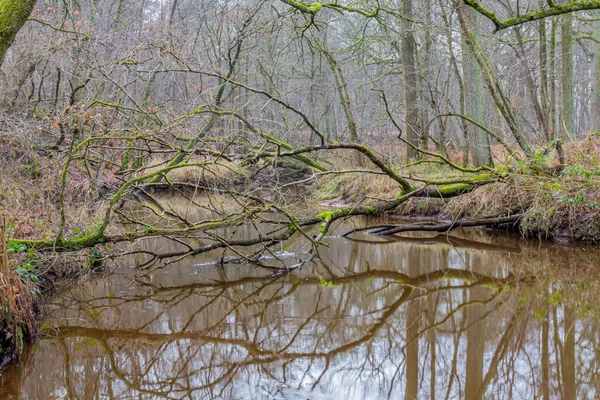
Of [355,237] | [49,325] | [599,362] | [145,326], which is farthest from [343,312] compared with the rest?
[355,237]

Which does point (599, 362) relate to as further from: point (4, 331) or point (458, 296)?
point (4, 331)

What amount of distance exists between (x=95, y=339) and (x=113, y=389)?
1.19 metres

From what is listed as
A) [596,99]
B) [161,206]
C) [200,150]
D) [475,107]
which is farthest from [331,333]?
[596,99]

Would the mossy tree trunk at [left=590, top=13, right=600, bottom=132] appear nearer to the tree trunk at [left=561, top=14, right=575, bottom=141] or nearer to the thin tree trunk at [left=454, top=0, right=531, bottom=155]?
the tree trunk at [left=561, top=14, right=575, bottom=141]

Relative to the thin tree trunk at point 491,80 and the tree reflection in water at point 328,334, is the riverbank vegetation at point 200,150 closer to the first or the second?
the thin tree trunk at point 491,80

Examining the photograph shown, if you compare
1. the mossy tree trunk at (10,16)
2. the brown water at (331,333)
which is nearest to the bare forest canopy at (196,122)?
the mossy tree trunk at (10,16)

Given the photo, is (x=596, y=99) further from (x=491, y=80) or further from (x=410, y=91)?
(x=491, y=80)

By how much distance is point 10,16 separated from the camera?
4.49 metres

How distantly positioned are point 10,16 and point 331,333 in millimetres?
3785

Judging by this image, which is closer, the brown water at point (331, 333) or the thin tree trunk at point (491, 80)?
the brown water at point (331, 333)

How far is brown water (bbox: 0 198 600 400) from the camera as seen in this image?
151 inches

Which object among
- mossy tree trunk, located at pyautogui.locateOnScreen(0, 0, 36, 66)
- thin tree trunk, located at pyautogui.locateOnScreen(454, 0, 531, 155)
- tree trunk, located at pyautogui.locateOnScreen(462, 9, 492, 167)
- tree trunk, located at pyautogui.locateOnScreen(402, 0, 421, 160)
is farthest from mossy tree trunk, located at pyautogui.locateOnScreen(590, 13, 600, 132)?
mossy tree trunk, located at pyautogui.locateOnScreen(0, 0, 36, 66)

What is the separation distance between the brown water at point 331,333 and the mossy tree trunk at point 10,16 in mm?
2561

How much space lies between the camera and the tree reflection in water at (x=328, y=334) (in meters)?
3.84
